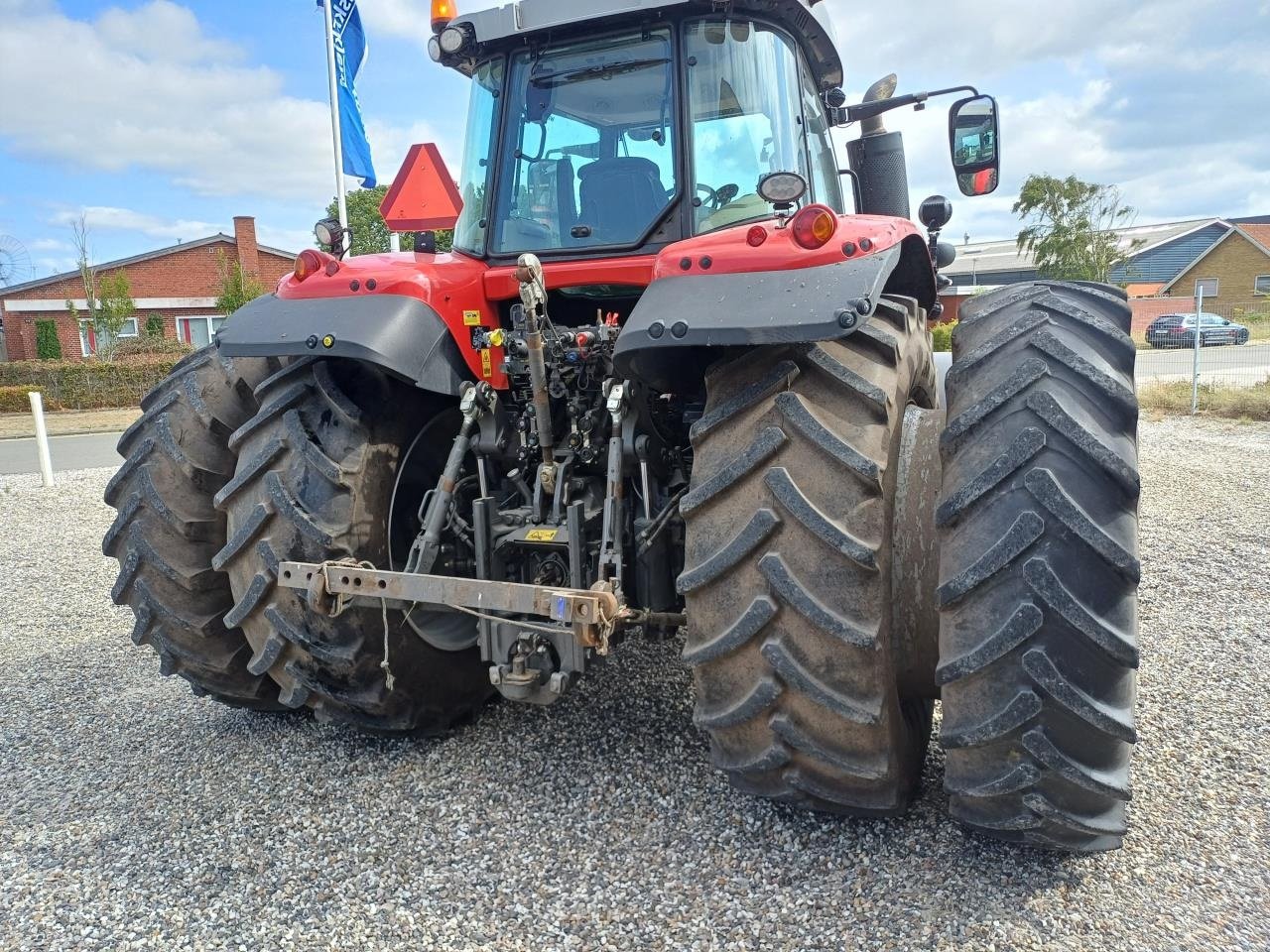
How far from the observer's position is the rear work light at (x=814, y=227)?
2393mm

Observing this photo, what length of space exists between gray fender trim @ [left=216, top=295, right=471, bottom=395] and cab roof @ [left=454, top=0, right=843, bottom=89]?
1.19m

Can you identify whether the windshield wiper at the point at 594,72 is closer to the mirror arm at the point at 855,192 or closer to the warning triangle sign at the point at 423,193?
the warning triangle sign at the point at 423,193

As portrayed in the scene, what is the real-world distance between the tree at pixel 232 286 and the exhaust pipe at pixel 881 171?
96.1 ft

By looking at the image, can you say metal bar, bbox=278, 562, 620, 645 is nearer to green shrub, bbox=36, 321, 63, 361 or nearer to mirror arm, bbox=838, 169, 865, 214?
mirror arm, bbox=838, 169, 865, 214

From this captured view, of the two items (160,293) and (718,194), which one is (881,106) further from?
(160,293)

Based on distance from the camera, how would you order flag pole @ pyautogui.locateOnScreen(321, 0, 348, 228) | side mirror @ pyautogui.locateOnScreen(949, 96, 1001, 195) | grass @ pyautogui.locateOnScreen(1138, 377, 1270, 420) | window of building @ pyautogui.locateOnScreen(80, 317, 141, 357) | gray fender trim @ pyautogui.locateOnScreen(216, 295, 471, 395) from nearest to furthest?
gray fender trim @ pyautogui.locateOnScreen(216, 295, 471, 395), side mirror @ pyautogui.locateOnScreen(949, 96, 1001, 195), flag pole @ pyautogui.locateOnScreen(321, 0, 348, 228), grass @ pyautogui.locateOnScreen(1138, 377, 1270, 420), window of building @ pyautogui.locateOnScreen(80, 317, 141, 357)

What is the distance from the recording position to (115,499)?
3.35 meters

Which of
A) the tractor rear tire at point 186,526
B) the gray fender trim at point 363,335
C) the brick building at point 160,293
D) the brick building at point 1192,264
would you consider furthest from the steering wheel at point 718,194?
the brick building at point 1192,264

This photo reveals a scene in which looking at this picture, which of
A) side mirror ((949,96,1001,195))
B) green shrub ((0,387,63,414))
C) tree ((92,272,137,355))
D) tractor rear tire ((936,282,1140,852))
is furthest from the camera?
tree ((92,272,137,355))

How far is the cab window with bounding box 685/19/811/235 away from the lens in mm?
3111

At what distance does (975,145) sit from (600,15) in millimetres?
1740

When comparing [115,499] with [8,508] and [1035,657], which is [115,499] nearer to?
[1035,657]

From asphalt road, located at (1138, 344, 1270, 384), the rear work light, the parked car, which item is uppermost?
the rear work light

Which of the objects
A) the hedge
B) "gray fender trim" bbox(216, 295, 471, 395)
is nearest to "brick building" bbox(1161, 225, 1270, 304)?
the hedge
